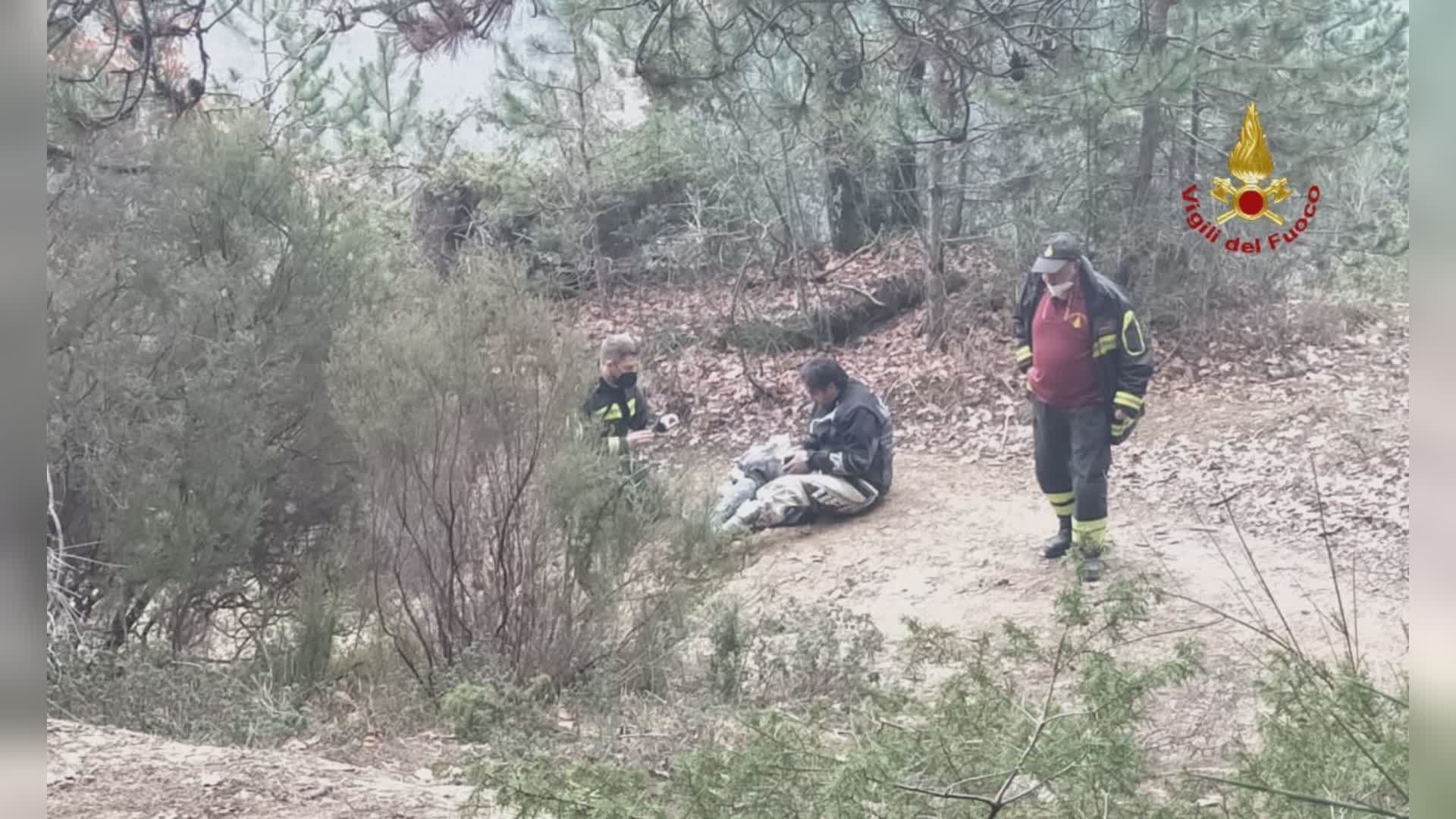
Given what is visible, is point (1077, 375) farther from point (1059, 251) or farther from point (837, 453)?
point (837, 453)

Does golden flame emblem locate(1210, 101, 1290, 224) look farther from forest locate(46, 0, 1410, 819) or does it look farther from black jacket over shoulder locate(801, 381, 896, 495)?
black jacket over shoulder locate(801, 381, 896, 495)

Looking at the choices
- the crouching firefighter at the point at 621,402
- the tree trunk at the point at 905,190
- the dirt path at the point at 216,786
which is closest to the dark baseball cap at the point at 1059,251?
the tree trunk at the point at 905,190

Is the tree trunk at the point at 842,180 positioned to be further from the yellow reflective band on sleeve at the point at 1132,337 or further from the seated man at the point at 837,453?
the yellow reflective band on sleeve at the point at 1132,337

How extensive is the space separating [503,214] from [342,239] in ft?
1.55

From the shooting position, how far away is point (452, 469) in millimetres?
3078

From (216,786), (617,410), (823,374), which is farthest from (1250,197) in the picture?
(216,786)

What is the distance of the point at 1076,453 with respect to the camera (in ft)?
9.60

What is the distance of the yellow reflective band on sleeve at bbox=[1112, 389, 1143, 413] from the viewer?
293 cm

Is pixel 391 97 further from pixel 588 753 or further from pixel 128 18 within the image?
pixel 588 753

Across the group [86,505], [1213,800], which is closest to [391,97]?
[86,505]

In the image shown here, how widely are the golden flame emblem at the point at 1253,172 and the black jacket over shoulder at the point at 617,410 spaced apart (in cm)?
136

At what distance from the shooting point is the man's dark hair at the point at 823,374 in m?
3.00

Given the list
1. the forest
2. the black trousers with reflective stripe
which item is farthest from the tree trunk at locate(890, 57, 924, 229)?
the black trousers with reflective stripe

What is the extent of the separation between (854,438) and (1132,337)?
650 mm
